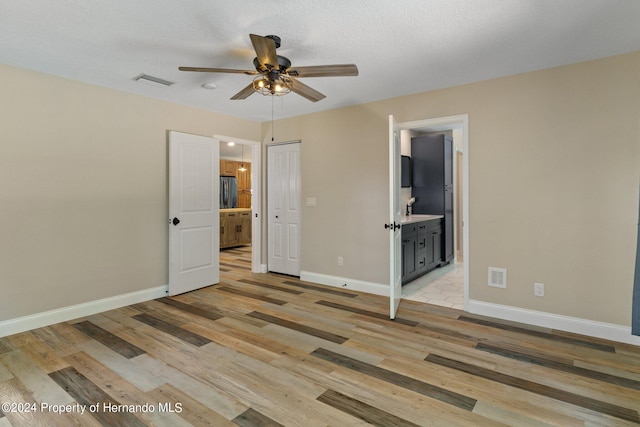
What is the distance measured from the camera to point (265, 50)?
2.26 meters

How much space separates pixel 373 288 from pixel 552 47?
10.4ft

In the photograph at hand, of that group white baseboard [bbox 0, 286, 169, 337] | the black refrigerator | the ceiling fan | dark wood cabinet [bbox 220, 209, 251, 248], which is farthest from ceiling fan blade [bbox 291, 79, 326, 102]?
dark wood cabinet [bbox 220, 209, 251, 248]

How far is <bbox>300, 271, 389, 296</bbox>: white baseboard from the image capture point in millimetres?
4360

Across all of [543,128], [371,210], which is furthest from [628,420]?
[371,210]

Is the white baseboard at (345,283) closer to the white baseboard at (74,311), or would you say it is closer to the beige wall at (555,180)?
the beige wall at (555,180)

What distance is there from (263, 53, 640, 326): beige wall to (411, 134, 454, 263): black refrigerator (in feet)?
6.81

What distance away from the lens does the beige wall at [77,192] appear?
312cm

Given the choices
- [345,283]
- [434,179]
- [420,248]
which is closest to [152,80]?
[345,283]

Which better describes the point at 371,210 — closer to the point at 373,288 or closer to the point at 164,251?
the point at 373,288

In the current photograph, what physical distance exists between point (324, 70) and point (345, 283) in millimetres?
3042

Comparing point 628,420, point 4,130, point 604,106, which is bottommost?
point 628,420

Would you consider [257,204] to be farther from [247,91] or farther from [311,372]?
[311,372]

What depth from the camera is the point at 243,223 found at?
28.3 feet

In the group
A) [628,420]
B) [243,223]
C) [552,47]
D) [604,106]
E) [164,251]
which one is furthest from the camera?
[243,223]
